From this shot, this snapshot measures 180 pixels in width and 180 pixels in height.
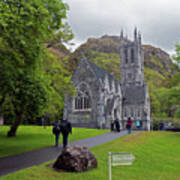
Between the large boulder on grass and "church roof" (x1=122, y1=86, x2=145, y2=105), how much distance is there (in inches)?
1796

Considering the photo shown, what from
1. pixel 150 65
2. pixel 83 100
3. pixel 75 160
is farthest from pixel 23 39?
pixel 150 65

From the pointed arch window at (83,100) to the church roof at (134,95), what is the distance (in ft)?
46.1

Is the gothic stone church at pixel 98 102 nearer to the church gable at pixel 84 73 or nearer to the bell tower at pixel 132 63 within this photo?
the church gable at pixel 84 73

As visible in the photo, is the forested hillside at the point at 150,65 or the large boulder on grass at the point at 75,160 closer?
the large boulder on grass at the point at 75,160

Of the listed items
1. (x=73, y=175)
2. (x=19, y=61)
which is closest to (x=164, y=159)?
(x=73, y=175)

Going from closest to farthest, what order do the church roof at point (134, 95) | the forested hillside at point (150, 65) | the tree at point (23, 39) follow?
the tree at point (23, 39), the church roof at point (134, 95), the forested hillside at point (150, 65)

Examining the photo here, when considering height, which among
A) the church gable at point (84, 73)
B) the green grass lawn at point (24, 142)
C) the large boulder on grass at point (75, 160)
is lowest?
the green grass lawn at point (24, 142)

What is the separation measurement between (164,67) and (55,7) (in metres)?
168

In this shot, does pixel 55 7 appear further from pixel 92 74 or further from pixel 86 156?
pixel 92 74

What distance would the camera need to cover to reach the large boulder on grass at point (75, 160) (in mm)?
8773

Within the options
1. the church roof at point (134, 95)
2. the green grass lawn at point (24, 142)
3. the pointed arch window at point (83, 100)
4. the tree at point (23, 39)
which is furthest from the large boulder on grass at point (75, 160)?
the church roof at point (134, 95)

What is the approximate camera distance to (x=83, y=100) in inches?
1790

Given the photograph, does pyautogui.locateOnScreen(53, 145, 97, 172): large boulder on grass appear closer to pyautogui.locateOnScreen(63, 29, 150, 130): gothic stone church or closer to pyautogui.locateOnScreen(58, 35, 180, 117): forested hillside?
pyautogui.locateOnScreen(63, 29, 150, 130): gothic stone church

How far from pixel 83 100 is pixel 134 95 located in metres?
16.9
